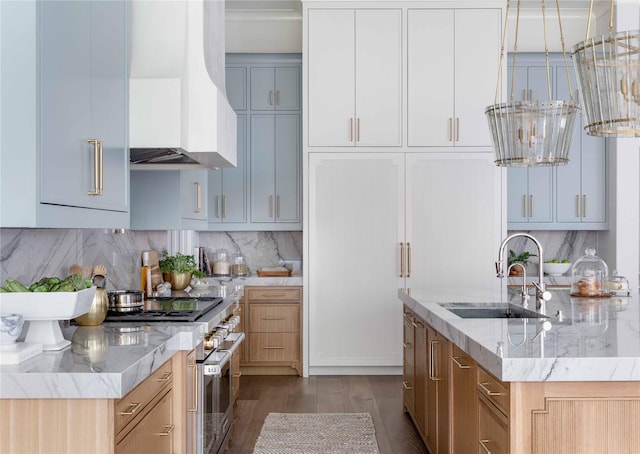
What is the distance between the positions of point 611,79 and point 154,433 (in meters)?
1.87

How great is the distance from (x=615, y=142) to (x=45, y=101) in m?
5.11

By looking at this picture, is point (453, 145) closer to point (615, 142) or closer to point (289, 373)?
point (615, 142)

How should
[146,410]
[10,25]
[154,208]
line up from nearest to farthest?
[10,25] → [146,410] → [154,208]

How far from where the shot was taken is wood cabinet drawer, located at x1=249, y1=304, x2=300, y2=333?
536 centimetres

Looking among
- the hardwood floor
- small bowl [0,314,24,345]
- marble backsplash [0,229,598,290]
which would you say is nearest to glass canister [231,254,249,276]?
marble backsplash [0,229,598,290]

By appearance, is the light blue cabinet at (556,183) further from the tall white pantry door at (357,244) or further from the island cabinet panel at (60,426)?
the island cabinet panel at (60,426)

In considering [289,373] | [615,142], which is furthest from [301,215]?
[615,142]

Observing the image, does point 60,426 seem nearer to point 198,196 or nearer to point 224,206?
point 198,196

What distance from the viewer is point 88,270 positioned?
3074mm

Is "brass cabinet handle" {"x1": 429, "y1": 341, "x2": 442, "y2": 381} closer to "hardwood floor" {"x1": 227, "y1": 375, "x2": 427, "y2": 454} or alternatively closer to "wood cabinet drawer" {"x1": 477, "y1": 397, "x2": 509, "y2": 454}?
"hardwood floor" {"x1": 227, "y1": 375, "x2": 427, "y2": 454}

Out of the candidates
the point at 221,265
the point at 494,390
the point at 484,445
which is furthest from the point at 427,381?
the point at 221,265

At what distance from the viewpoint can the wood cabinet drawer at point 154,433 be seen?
6.08ft

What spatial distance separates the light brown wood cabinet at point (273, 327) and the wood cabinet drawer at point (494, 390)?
10.3ft

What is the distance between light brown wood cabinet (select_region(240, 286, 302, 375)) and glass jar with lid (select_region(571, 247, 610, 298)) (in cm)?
239
